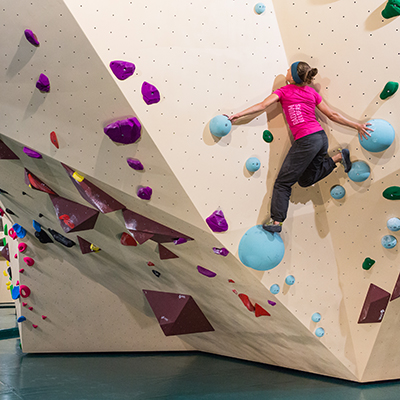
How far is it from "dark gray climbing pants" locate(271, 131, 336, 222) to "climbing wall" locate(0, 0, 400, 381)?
109 mm

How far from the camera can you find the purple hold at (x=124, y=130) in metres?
2.52

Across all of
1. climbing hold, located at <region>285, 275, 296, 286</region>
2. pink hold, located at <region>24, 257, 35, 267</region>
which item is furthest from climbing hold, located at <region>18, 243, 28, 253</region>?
climbing hold, located at <region>285, 275, 296, 286</region>

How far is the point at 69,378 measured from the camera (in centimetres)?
464

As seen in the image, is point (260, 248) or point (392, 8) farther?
point (260, 248)

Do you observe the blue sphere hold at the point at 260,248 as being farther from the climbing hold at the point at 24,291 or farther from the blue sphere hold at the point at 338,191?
the climbing hold at the point at 24,291

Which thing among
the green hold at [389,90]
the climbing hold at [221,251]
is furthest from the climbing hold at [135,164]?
the green hold at [389,90]

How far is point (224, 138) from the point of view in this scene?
8.90 ft

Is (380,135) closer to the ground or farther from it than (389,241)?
farther from it

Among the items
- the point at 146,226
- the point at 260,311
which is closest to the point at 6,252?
the point at 146,226

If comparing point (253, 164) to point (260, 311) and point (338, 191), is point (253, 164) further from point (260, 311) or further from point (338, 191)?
point (260, 311)

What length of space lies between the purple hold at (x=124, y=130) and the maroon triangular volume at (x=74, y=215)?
121 centimetres

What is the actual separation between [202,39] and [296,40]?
670mm

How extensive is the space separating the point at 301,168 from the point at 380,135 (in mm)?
556

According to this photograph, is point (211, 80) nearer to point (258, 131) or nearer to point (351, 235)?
point (258, 131)
